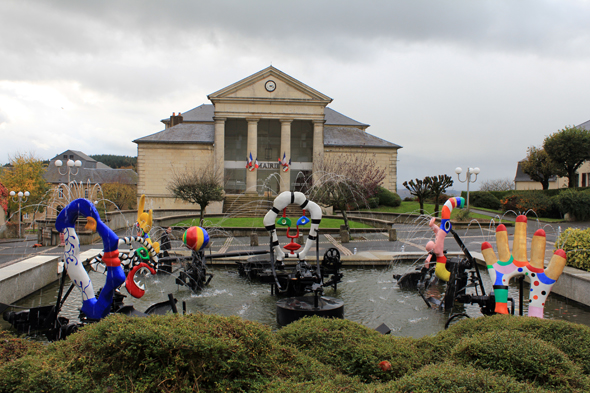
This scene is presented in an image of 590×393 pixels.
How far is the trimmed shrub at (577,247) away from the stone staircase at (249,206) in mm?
23733

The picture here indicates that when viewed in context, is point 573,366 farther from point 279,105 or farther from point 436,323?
point 279,105

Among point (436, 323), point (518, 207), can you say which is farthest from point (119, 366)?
point (518, 207)

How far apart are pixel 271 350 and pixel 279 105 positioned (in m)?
41.1

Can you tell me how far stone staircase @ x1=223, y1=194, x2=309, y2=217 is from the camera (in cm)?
3584

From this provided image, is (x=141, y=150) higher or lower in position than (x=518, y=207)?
higher

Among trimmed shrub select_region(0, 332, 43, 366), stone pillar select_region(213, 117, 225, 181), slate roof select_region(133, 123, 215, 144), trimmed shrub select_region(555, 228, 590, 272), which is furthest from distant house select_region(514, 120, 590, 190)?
trimmed shrub select_region(0, 332, 43, 366)

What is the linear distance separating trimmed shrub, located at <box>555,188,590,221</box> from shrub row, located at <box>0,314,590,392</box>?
32404 mm

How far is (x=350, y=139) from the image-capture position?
157ft

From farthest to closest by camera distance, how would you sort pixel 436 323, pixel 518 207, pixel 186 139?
pixel 186 139 < pixel 518 207 < pixel 436 323

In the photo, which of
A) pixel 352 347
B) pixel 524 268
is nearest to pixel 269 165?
pixel 524 268

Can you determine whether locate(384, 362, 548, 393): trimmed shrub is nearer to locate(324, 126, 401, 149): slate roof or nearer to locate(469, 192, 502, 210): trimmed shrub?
locate(469, 192, 502, 210): trimmed shrub

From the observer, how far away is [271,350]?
178 inches

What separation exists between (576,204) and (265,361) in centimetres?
3596

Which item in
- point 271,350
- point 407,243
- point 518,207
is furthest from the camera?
point 518,207
